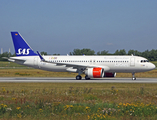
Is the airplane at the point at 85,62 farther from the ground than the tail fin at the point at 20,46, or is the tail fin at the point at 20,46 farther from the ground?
the tail fin at the point at 20,46

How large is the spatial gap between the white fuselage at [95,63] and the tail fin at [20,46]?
97cm

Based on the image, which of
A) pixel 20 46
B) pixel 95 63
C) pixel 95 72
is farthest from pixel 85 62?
pixel 20 46

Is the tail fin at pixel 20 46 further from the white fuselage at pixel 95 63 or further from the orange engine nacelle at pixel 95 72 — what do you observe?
the orange engine nacelle at pixel 95 72

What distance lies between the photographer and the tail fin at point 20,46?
150 feet

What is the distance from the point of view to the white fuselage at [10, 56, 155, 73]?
137ft

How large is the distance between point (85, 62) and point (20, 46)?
12638mm

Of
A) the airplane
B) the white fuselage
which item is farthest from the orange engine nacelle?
the white fuselage

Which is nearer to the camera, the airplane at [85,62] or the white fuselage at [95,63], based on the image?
the airplane at [85,62]

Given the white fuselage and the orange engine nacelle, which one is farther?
the white fuselage

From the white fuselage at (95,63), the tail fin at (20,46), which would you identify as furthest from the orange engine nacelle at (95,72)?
the tail fin at (20,46)

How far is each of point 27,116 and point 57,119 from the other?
5.63ft

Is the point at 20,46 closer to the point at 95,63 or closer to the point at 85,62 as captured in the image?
the point at 85,62

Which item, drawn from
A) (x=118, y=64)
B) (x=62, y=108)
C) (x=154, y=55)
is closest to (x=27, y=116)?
(x=62, y=108)

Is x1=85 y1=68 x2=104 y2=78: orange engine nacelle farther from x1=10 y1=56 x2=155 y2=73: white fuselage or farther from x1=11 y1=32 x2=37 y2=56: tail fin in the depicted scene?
x1=11 y1=32 x2=37 y2=56: tail fin
